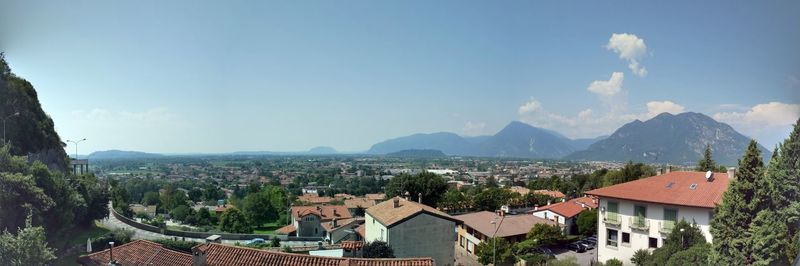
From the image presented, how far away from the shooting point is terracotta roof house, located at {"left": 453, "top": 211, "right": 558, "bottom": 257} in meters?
19.8

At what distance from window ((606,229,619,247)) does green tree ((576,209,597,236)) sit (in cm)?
657

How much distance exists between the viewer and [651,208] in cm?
1332

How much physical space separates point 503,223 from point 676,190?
8.93m

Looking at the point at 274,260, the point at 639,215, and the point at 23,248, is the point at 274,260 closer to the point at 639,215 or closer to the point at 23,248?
the point at 23,248

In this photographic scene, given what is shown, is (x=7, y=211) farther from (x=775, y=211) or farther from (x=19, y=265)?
(x=775, y=211)

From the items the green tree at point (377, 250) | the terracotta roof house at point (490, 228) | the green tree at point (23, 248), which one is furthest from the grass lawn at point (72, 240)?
the terracotta roof house at point (490, 228)

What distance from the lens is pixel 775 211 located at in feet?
25.6

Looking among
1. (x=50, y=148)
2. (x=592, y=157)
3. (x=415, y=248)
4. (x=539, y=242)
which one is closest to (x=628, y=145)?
(x=592, y=157)

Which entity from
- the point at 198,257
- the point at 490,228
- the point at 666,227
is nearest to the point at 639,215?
the point at 666,227

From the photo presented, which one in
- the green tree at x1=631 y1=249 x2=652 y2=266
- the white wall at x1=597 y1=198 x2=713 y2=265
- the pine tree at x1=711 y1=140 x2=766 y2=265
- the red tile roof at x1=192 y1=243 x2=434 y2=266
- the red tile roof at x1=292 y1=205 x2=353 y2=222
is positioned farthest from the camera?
the red tile roof at x1=292 y1=205 x2=353 y2=222

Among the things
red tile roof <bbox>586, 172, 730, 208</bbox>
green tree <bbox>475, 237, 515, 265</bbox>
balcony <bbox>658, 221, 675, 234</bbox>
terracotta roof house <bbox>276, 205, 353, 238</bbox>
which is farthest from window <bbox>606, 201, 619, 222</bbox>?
terracotta roof house <bbox>276, 205, 353, 238</bbox>

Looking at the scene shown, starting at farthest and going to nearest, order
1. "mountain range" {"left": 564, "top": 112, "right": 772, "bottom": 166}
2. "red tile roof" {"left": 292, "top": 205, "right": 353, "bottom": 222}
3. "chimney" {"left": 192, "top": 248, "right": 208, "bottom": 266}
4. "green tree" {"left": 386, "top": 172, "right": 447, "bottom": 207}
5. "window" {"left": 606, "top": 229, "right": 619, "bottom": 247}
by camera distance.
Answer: "red tile roof" {"left": 292, "top": 205, "right": 353, "bottom": 222} < "green tree" {"left": 386, "top": 172, "right": 447, "bottom": 207} < "mountain range" {"left": 564, "top": 112, "right": 772, "bottom": 166} < "window" {"left": 606, "top": 229, "right": 619, "bottom": 247} < "chimney" {"left": 192, "top": 248, "right": 208, "bottom": 266}

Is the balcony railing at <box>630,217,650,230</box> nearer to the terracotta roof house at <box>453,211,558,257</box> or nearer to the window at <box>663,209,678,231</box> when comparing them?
the window at <box>663,209,678,231</box>

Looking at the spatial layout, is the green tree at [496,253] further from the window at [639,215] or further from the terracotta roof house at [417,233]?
the window at [639,215]
